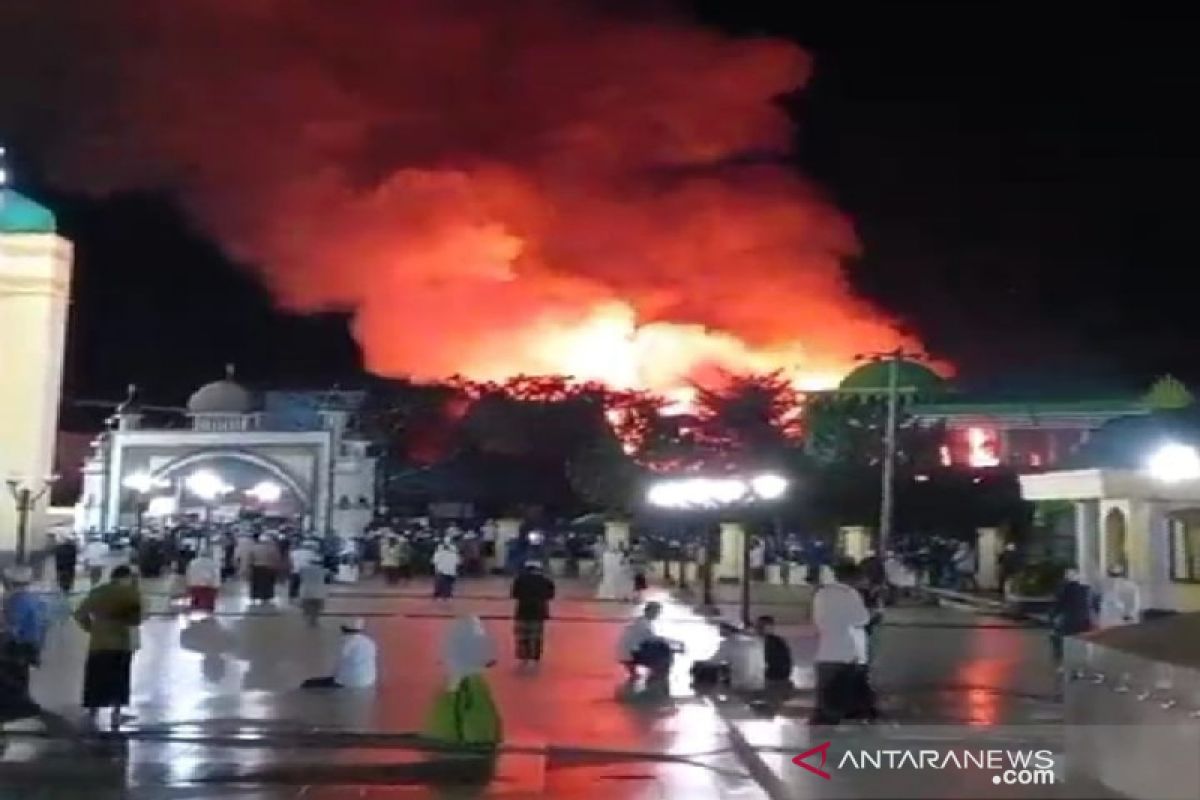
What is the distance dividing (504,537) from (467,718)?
3485 cm

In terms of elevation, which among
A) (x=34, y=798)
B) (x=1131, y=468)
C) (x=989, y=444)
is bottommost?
(x=34, y=798)

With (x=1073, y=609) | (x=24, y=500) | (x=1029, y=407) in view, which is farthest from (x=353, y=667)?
(x=1029, y=407)

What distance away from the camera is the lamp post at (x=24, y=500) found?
133 ft

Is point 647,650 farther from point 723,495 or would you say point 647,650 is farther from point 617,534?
point 617,534

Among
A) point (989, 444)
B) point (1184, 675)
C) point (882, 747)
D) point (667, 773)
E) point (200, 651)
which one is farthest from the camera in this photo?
point (989, 444)

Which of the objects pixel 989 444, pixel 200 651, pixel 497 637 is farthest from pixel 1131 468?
pixel 989 444

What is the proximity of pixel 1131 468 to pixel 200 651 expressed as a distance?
605 inches

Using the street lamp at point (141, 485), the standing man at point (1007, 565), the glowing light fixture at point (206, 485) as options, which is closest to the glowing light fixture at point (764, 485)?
the standing man at point (1007, 565)

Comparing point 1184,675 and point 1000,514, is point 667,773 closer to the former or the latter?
point 1184,675

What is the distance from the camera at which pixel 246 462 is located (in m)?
58.6

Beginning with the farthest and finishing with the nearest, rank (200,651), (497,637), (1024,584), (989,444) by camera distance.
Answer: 1. (989,444)
2. (1024,584)
3. (497,637)
4. (200,651)

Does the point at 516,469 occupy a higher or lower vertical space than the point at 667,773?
higher

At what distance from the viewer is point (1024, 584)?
29.3 m

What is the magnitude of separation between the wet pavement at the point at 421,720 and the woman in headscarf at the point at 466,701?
0.64ft
